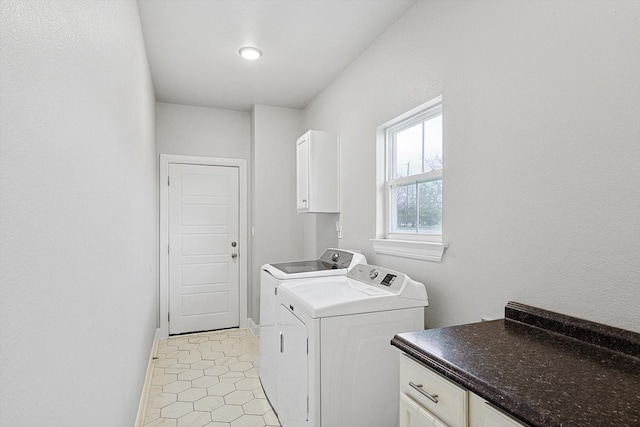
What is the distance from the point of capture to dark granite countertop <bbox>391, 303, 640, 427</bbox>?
80cm

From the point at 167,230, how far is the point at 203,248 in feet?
1.48

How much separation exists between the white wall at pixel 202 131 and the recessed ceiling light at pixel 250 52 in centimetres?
151

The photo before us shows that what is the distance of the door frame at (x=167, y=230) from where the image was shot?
157 inches

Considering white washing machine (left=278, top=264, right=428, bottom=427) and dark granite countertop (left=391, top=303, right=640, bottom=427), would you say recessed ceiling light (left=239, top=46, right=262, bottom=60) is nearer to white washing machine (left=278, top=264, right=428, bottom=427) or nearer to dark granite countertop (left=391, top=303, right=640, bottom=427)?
white washing machine (left=278, top=264, right=428, bottom=427)

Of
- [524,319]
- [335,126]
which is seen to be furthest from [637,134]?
[335,126]

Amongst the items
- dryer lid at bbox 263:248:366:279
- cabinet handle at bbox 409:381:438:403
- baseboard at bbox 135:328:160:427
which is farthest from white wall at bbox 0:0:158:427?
dryer lid at bbox 263:248:366:279

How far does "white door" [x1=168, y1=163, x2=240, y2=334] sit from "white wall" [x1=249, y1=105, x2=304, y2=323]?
343mm

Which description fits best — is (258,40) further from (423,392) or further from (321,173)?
(423,392)

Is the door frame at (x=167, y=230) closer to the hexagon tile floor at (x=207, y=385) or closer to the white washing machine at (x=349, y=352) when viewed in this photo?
the hexagon tile floor at (x=207, y=385)

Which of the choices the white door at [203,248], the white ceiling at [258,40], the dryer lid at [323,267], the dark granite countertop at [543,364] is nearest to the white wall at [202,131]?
the white door at [203,248]

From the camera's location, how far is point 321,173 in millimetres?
3135

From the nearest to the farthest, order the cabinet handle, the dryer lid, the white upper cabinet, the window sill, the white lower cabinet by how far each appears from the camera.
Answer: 1. the white lower cabinet
2. the cabinet handle
3. the window sill
4. the dryer lid
5. the white upper cabinet

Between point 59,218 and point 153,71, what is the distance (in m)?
2.80

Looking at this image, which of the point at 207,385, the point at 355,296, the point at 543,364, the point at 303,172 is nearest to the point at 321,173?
the point at 303,172
